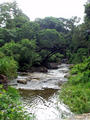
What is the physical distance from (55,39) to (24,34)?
6.03m

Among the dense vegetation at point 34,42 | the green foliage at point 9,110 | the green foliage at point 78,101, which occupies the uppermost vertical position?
the dense vegetation at point 34,42

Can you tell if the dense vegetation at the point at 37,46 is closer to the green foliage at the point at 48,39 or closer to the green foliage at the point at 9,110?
the green foliage at the point at 48,39

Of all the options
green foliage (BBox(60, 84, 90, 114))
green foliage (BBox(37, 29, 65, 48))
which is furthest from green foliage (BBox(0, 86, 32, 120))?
green foliage (BBox(37, 29, 65, 48))

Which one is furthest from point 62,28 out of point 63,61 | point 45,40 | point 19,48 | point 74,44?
point 19,48

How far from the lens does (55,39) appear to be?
32.4m

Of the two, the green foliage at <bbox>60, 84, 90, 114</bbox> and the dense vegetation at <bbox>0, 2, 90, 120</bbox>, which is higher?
the dense vegetation at <bbox>0, 2, 90, 120</bbox>

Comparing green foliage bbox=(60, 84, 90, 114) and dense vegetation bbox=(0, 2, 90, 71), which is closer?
green foliage bbox=(60, 84, 90, 114)

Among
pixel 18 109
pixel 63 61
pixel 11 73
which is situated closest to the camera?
pixel 18 109

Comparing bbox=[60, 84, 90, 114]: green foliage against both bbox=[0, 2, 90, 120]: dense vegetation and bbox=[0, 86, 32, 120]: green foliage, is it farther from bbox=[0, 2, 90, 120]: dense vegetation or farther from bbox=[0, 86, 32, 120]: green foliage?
bbox=[0, 86, 32, 120]: green foliage

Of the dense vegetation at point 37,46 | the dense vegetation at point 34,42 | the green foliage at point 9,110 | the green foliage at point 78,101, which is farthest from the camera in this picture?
the dense vegetation at point 34,42

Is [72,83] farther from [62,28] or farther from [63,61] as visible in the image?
[62,28]

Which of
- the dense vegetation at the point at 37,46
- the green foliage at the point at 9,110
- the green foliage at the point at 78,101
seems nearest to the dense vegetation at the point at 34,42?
the dense vegetation at the point at 37,46

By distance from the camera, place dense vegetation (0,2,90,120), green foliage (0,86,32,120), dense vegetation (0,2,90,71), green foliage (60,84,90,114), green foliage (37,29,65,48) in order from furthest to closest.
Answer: green foliage (37,29,65,48) → dense vegetation (0,2,90,71) → dense vegetation (0,2,90,120) → green foliage (60,84,90,114) → green foliage (0,86,32,120)

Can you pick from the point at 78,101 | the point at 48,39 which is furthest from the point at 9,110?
the point at 48,39
